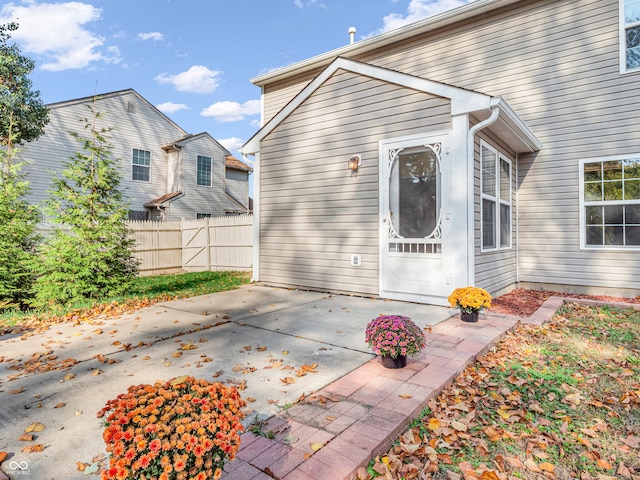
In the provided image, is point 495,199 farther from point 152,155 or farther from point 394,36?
point 152,155

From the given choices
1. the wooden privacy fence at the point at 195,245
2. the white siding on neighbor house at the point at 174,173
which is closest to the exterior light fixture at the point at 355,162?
the wooden privacy fence at the point at 195,245

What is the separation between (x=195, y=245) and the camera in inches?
477

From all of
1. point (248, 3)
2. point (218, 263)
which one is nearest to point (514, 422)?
point (218, 263)

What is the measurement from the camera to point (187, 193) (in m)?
16.5

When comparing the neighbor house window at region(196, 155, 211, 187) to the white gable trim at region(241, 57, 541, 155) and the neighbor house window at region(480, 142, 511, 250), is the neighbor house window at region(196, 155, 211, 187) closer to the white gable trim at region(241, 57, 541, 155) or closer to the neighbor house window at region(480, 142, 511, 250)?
the white gable trim at region(241, 57, 541, 155)

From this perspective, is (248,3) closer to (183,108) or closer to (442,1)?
(442,1)

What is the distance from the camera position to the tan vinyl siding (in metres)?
6.59

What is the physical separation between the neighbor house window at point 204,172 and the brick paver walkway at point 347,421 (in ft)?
51.3

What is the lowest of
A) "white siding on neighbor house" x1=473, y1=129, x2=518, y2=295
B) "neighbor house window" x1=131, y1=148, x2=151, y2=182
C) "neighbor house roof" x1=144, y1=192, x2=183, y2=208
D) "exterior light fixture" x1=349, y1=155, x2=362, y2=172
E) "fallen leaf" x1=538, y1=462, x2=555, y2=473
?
"fallen leaf" x1=538, y1=462, x2=555, y2=473

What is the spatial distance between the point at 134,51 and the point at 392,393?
19.3 m

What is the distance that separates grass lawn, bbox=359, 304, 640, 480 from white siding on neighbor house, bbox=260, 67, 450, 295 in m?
3.21

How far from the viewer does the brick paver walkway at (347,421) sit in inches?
70.4

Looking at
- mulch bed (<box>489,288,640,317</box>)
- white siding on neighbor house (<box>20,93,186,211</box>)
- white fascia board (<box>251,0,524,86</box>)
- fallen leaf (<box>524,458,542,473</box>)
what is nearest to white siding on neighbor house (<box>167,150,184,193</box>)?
white siding on neighbor house (<box>20,93,186,211</box>)

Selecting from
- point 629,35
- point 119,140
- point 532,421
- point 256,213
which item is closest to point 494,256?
point 532,421
